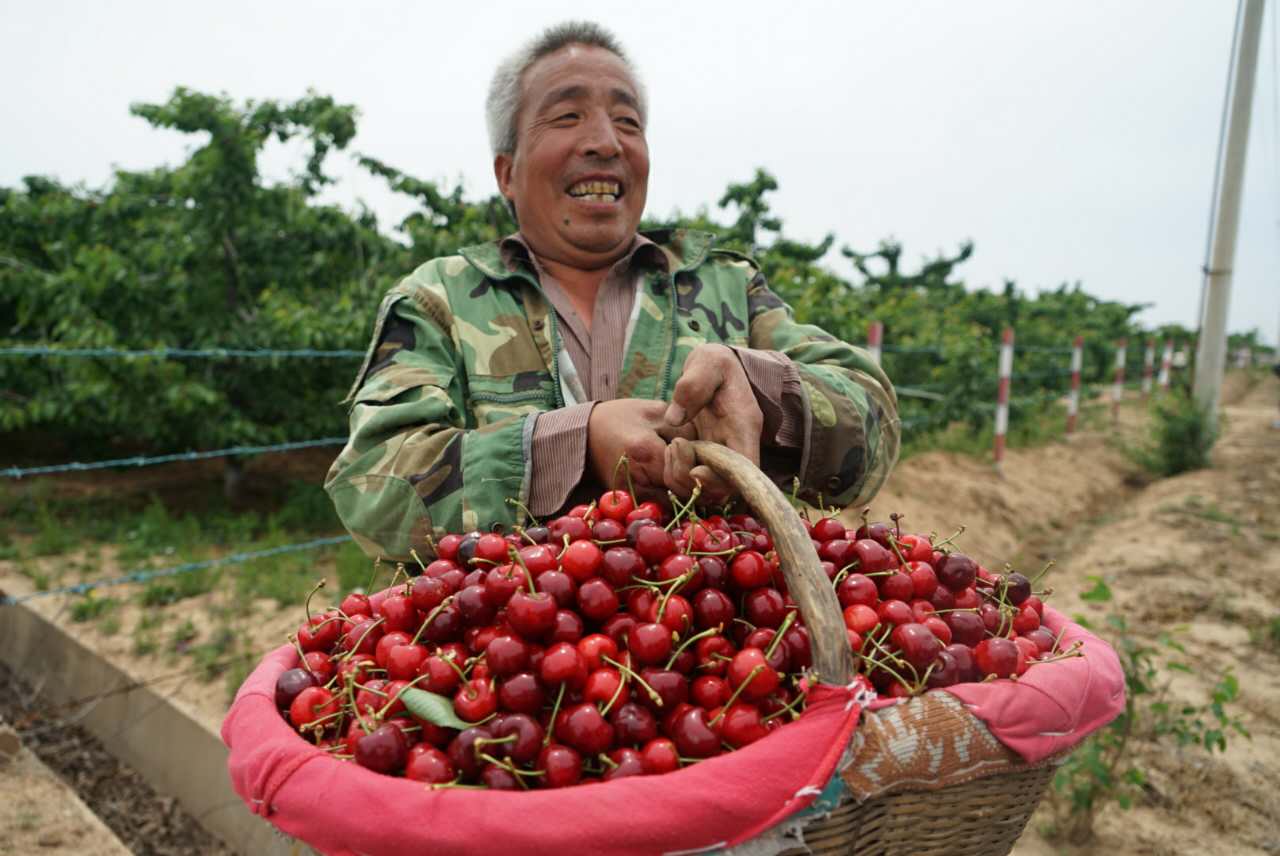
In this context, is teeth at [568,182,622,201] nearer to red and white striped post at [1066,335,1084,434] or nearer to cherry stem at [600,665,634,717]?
cherry stem at [600,665,634,717]

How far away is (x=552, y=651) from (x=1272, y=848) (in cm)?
293

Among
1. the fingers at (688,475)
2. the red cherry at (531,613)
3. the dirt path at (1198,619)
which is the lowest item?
the dirt path at (1198,619)

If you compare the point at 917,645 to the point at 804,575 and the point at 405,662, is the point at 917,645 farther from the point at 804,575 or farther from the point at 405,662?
the point at 405,662

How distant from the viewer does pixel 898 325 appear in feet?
32.9

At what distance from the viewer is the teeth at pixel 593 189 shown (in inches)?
75.8

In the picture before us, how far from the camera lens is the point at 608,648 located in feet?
3.56

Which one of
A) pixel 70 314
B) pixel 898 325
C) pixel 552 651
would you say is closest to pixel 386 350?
pixel 552 651

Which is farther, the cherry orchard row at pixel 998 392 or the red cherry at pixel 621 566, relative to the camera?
the cherry orchard row at pixel 998 392

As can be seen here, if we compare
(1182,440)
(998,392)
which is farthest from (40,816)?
(1182,440)

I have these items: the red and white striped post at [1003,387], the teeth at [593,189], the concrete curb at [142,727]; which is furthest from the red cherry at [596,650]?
the red and white striped post at [1003,387]

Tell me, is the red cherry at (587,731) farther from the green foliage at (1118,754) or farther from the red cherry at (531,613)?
the green foliage at (1118,754)

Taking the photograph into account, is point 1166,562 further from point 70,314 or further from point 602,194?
point 70,314

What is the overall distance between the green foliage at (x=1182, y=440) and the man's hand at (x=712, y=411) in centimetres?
978

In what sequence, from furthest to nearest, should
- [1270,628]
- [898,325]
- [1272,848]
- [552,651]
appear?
[898,325], [1270,628], [1272,848], [552,651]
